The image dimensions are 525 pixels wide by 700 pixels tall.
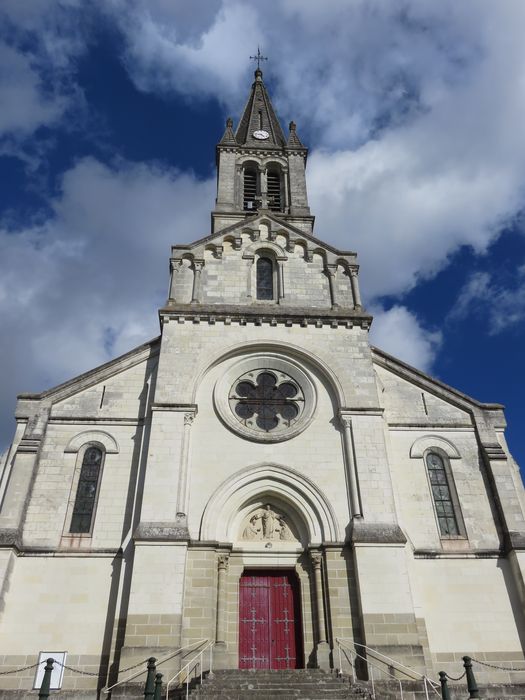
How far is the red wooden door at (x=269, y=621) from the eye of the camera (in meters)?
14.2

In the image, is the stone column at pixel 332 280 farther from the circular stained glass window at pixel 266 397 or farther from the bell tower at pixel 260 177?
the bell tower at pixel 260 177

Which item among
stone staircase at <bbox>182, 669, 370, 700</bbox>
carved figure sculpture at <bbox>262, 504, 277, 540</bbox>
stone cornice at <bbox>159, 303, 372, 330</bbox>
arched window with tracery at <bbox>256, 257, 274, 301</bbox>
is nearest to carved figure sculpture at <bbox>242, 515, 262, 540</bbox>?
carved figure sculpture at <bbox>262, 504, 277, 540</bbox>

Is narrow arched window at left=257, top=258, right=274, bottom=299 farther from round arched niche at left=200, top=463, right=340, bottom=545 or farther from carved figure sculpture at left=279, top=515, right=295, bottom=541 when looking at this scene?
carved figure sculpture at left=279, top=515, right=295, bottom=541

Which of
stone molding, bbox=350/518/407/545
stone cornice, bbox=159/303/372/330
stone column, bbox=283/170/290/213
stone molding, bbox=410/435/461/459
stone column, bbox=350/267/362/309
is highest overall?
stone column, bbox=283/170/290/213

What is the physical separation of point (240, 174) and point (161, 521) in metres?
19.1

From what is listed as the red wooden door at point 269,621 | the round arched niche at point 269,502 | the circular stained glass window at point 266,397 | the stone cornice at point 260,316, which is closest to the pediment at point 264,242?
the stone cornice at point 260,316

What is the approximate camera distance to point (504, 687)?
13672mm

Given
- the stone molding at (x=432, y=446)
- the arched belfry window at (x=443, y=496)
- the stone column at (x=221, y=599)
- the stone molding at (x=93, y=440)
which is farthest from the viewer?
the stone molding at (x=432, y=446)

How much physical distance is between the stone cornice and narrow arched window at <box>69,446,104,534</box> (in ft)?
15.8

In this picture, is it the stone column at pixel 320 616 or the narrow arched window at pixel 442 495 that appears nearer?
the stone column at pixel 320 616

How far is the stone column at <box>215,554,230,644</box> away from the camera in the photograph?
45.5 feet

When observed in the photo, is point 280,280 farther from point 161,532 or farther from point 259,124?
point 259,124

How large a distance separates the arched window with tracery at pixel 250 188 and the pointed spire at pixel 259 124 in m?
1.46

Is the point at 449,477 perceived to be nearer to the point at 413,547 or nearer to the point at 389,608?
the point at 413,547
